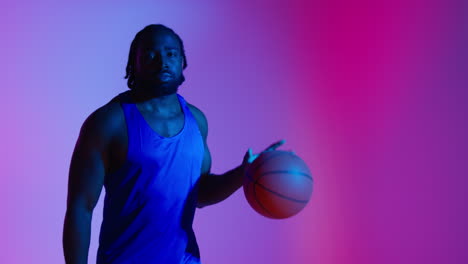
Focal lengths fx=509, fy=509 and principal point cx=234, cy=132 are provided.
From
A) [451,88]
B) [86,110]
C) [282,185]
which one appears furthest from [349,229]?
[86,110]

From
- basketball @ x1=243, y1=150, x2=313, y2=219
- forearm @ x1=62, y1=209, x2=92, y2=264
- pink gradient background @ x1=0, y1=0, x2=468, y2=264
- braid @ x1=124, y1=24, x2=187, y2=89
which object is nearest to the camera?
forearm @ x1=62, y1=209, x2=92, y2=264

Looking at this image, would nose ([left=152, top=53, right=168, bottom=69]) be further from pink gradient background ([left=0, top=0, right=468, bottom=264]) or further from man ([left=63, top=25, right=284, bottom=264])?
pink gradient background ([left=0, top=0, right=468, bottom=264])

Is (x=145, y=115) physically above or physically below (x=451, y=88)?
below

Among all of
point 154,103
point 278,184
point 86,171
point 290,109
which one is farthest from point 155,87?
point 290,109

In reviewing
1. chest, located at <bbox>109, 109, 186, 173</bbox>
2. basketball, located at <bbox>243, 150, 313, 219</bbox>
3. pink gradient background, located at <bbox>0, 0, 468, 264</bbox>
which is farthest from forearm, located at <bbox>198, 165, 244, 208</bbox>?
pink gradient background, located at <bbox>0, 0, 468, 264</bbox>

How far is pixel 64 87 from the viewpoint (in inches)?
86.1

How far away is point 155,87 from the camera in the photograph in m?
1.52

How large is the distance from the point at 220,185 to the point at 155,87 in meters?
0.37

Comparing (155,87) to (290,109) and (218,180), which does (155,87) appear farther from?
(290,109)

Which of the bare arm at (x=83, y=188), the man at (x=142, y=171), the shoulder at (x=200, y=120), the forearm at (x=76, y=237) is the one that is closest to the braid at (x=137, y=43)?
the man at (x=142, y=171)

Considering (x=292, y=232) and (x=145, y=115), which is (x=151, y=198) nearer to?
(x=145, y=115)

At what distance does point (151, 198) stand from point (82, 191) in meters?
0.19

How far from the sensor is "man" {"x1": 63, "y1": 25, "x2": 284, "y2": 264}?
1.38m

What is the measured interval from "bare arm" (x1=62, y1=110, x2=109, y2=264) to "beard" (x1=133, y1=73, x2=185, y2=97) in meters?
0.20
